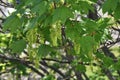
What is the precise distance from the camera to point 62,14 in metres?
2.18

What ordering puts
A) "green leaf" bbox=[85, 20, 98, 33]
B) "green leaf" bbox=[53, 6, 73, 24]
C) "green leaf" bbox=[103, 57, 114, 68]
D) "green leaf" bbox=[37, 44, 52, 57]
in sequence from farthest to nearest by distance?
1. "green leaf" bbox=[103, 57, 114, 68]
2. "green leaf" bbox=[37, 44, 52, 57]
3. "green leaf" bbox=[85, 20, 98, 33]
4. "green leaf" bbox=[53, 6, 73, 24]

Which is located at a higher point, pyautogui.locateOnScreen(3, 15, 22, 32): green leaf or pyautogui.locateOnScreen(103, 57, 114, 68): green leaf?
pyautogui.locateOnScreen(103, 57, 114, 68): green leaf

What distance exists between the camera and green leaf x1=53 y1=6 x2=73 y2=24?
7.10ft

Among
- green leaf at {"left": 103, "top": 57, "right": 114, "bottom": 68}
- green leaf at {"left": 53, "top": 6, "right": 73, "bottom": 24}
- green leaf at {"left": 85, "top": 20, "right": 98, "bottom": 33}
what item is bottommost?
green leaf at {"left": 53, "top": 6, "right": 73, "bottom": 24}

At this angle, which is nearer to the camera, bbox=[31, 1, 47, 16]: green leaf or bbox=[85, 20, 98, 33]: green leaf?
bbox=[31, 1, 47, 16]: green leaf

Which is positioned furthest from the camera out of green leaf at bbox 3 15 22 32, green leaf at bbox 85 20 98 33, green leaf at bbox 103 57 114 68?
green leaf at bbox 103 57 114 68

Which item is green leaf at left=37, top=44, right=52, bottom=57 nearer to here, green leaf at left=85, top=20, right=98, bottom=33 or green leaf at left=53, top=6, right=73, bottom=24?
green leaf at left=85, top=20, right=98, bottom=33

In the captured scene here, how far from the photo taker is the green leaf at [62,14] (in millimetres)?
2164

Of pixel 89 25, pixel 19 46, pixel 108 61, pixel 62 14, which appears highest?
pixel 108 61

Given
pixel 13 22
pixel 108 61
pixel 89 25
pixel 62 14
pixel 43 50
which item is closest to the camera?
pixel 62 14

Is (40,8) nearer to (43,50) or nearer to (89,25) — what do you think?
(89,25)

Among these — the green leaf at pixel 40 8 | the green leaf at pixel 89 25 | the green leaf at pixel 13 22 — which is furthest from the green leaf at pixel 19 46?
the green leaf at pixel 40 8

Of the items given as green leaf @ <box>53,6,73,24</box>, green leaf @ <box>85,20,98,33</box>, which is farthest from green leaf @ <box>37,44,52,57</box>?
green leaf @ <box>53,6,73,24</box>

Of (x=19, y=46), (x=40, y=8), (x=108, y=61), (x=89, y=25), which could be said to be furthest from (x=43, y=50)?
(x=108, y=61)
